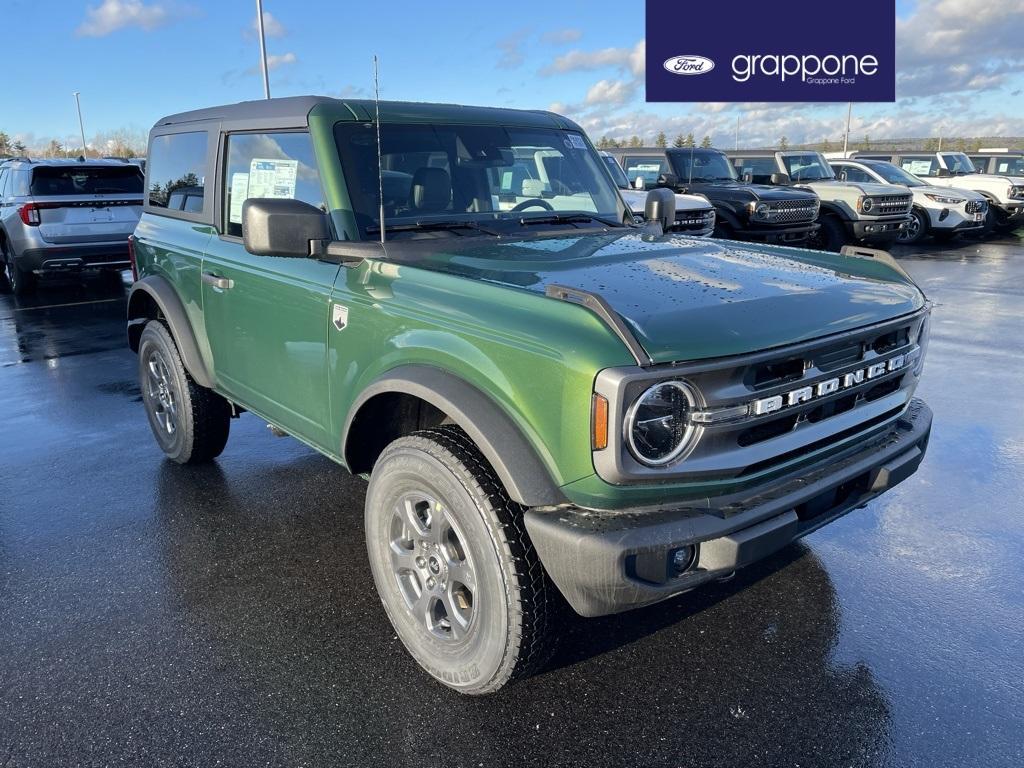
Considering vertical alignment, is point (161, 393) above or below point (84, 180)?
below

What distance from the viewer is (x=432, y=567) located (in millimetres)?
2758

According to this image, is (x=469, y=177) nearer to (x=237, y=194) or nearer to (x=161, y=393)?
(x=237, y=194)

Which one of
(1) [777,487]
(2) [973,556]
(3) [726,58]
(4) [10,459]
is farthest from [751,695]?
(3) [726,58]

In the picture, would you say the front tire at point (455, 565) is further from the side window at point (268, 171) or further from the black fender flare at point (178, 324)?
the black fender flare at point (178, 324)

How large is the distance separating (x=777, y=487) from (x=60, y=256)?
10.8 m

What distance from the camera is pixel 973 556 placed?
3635 millimetres

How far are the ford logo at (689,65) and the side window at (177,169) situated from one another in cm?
1457

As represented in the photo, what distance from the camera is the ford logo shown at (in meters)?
17.3

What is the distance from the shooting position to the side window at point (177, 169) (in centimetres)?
432

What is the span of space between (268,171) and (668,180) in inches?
402

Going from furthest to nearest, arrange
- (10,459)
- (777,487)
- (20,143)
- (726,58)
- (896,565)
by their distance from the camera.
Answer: (20,143)
(726,58)
(10,459)
(896,565)
(777,487)

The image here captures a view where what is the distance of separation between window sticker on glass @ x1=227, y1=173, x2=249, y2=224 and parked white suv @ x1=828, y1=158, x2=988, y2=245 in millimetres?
15099

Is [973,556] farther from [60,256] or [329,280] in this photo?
[60,256]

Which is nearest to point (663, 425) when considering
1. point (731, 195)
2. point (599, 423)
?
point (599, 423)
